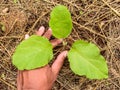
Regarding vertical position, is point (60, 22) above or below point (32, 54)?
above

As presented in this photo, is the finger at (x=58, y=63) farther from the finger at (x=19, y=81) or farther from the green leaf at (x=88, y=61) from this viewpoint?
the finger at (x=19, y=81)

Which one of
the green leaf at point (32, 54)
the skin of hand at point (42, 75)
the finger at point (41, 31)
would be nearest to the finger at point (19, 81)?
the skin of hand at point (42, 75)

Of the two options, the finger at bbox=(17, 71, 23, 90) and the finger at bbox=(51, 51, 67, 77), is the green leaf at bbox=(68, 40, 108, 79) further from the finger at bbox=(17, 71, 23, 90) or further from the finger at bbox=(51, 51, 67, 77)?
the finger at bbox=(17, 71, 23, 90)

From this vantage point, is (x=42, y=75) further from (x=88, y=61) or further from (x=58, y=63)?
(x=88, y=61)

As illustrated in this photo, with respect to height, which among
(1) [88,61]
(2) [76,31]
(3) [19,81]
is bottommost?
(3) [19,81]

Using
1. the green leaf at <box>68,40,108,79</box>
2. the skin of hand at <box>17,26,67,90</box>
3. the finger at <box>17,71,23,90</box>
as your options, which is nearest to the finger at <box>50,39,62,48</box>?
the skin of hand at <box>17,26,67,90</box>

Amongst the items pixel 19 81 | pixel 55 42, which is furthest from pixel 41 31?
pixel 19 81

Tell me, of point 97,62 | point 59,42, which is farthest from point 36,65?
point 97,62
